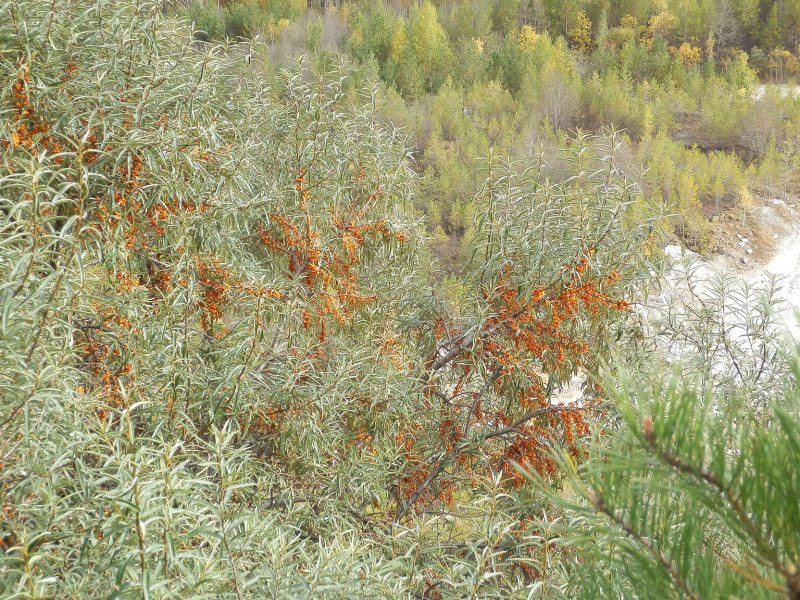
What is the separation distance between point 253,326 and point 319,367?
501 millimetres

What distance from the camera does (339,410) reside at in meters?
2.60

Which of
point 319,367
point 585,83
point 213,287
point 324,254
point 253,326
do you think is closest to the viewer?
point 253,326

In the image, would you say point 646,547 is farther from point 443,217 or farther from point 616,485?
point 443,217

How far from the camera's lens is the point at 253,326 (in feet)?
7.45

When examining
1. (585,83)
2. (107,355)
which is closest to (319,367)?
(107,355)

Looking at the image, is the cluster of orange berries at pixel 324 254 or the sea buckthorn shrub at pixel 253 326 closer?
the sea buckthorn shrub at pixel 253 326

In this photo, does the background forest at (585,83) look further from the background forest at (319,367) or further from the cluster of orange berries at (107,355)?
the cluster of orange berries at (107,355)

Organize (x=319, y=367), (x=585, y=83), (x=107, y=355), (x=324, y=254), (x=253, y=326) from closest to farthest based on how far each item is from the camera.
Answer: (x=107, y=355)
(x=253, y=326)
(x=319, y=367)
(x=324, y=254)
(x=585, y=83)

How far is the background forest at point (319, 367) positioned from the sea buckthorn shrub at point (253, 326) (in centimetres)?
2

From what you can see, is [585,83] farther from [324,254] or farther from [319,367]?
[319,367]

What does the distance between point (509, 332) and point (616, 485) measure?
85.2 inches

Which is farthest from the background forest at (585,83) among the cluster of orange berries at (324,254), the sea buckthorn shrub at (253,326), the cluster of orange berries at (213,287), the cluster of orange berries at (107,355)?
the cluster of orange berries at (107,355)

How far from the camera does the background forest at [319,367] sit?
22.7 inches

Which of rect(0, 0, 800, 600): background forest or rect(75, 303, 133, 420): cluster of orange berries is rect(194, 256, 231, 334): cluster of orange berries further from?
rect(75, 303, 133, 420): cluster of orange berries
